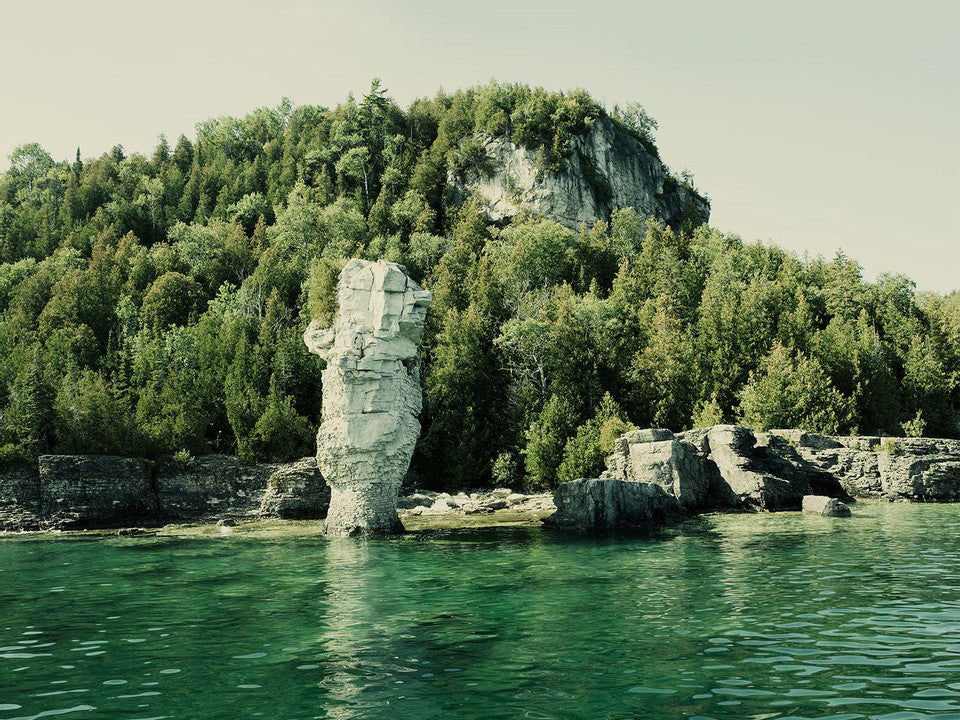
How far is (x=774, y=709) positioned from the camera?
33.0 feet

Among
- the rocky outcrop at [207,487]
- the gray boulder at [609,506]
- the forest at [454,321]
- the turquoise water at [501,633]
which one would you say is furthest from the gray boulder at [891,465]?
the rocky outcrop at [207,487]

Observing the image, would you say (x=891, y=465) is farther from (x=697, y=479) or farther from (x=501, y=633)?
(x=501, y=633)

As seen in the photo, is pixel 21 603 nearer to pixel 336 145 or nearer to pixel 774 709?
pixel 774 709

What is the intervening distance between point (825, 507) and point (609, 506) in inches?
389

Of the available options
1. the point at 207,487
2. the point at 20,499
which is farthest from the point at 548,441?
the point at 20,499

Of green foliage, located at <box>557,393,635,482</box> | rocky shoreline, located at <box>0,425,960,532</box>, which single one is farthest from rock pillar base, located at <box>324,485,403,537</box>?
green foliage, located at <box>557,393,635,482</box>

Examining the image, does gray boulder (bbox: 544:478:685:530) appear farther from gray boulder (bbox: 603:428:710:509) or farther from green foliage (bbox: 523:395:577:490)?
green foliage (bbox: 523:395:577:490)

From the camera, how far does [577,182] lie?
9669 cm

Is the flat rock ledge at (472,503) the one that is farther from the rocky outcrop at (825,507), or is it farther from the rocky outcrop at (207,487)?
the rocky outcrop at (825,507)

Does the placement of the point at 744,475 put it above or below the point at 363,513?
above

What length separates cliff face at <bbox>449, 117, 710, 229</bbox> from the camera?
9531 cm

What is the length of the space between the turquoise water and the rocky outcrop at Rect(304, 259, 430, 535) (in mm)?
7868

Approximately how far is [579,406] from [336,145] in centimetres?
6861

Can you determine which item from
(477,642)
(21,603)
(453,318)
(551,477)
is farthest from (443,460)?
(477,642)
